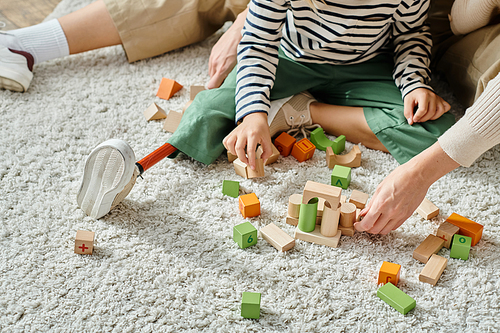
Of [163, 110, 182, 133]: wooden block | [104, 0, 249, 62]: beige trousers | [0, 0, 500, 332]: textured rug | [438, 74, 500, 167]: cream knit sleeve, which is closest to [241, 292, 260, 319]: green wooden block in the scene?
[0, 0, 500, 332]: textured rug

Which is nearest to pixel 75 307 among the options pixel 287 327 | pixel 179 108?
pixel 287 327

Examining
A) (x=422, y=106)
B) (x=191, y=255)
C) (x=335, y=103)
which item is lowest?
(x=191, y=255)

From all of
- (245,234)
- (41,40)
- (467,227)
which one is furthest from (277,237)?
(41,40)

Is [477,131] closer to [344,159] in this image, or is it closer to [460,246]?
[460,246]

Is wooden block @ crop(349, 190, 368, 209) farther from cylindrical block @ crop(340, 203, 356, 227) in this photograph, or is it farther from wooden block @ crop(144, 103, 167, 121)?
wooden block @ crop(144, 103, 167, 121)

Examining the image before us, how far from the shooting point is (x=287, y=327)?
795 mm

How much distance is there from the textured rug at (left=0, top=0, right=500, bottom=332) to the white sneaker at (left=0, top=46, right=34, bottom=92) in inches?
4.5

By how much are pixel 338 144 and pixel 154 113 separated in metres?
0.53

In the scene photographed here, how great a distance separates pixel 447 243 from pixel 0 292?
89cm

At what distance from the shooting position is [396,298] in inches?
32.2

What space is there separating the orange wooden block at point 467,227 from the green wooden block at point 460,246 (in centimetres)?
2

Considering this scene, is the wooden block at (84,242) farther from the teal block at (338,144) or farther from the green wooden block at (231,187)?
the teal block at (338,144)

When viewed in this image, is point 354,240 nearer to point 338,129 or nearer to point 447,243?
point 447,243

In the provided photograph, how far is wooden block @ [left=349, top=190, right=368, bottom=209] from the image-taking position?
1013 millimetres
